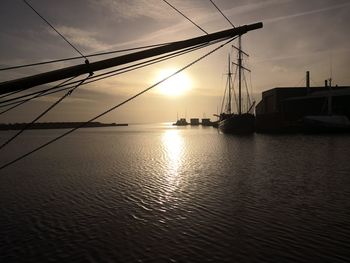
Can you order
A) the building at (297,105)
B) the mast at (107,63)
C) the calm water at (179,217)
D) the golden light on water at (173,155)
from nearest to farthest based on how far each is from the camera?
1. the mast at (107,63)
2. the calm water at (179,217)
3. the golden light on water at (173,155)
4. the building at (297,105)

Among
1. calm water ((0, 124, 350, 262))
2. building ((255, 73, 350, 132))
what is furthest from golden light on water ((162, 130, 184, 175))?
building ((255, 73, 350, 132))

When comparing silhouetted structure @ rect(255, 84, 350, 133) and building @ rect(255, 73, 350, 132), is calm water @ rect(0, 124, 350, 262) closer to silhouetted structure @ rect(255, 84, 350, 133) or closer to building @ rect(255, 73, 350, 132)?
silhouetted structure @ rect(255, 84, 350, 133)

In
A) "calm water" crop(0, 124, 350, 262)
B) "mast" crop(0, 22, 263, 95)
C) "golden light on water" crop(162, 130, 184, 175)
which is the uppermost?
"mast" crop(0, 22, 263, 95)

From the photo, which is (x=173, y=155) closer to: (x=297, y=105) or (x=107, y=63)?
(x=107, y=63)

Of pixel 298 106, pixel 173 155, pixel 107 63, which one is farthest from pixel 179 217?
pixel 298 106

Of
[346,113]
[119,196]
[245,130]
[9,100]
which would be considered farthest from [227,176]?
[346,113]

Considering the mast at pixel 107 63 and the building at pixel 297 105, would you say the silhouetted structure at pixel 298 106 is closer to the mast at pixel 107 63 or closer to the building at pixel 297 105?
the building at pixel 297 105

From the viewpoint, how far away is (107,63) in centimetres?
742

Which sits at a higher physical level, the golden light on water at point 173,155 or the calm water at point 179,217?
the calm water at point 179,217

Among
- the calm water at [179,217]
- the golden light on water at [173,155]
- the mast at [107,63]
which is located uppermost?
the mast at [107,63]

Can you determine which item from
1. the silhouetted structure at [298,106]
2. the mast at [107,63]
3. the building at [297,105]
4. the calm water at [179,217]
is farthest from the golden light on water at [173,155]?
the building at [297,105]

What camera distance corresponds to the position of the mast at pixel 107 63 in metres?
6.52

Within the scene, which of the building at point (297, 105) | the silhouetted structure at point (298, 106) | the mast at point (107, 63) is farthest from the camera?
the building at point (297, 105)

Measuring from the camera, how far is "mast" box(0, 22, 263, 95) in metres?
6.52
